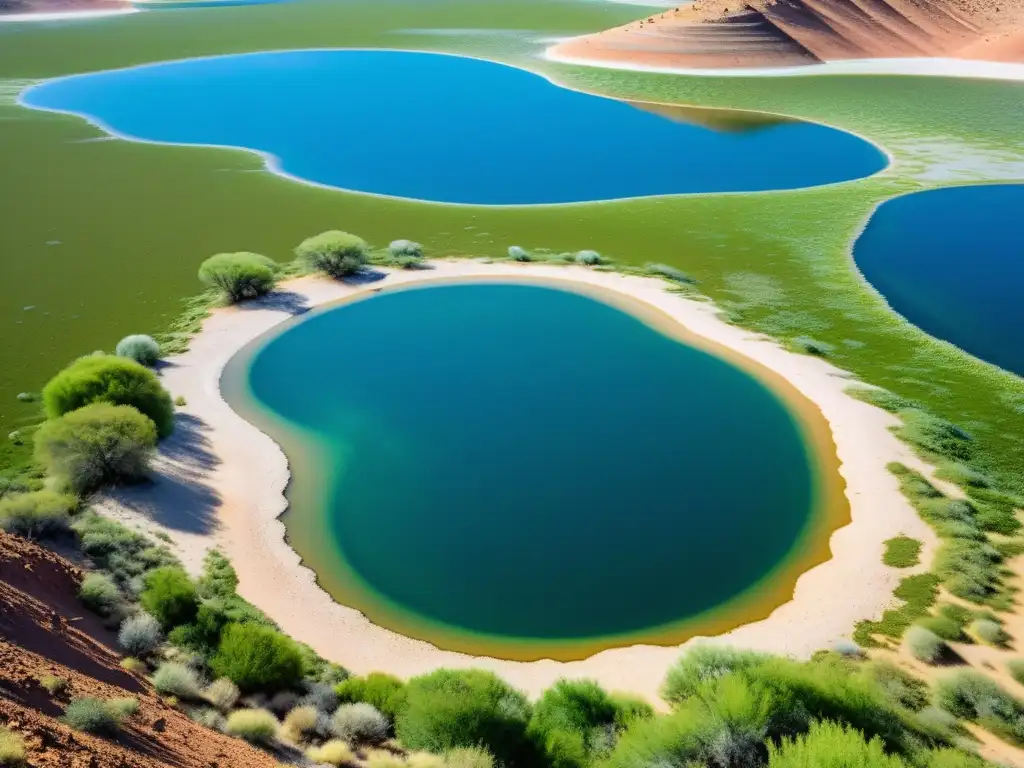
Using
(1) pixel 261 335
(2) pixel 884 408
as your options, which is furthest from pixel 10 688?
(2) pixel 884 408

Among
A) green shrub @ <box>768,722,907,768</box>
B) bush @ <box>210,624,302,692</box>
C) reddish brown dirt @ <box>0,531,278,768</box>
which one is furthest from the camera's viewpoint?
bush @ <box>210,624,302,692</box>

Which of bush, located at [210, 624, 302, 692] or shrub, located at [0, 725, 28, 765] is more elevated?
shrub, located at [0, 725, 28, 765]

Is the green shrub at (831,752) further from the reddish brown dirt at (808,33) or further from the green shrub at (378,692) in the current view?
the reddish brown dirt at (808,33)

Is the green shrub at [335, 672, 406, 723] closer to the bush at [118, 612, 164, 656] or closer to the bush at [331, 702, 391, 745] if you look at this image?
the bush at [331, 702, 391, 745]

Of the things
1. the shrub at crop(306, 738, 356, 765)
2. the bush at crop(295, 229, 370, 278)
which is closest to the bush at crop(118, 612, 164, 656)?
the shrub at crop(306, 738, 356, 765)

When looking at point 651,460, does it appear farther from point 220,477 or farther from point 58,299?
point 58,299

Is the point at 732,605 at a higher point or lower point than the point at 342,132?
lower
